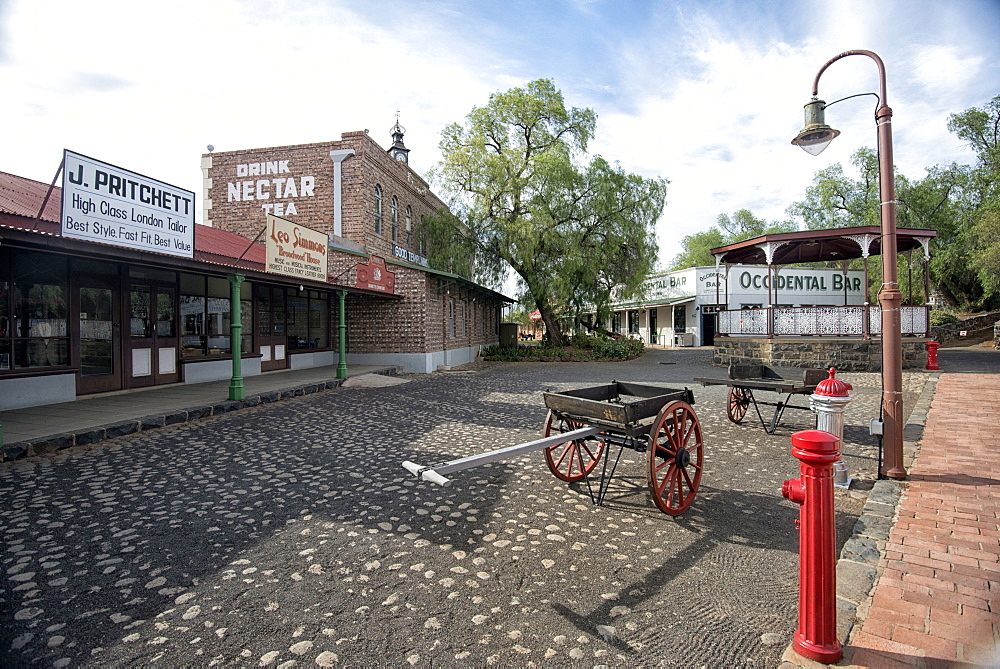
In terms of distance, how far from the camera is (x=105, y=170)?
735 cm

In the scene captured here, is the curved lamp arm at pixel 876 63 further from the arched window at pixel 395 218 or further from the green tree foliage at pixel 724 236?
the green tree foliage at pixel 724 236

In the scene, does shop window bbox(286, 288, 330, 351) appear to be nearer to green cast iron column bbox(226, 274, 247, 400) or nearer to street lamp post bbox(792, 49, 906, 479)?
green cast iron column bbox(226, 274, 247, 400)

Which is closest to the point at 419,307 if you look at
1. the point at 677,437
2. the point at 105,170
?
the point at 105,170

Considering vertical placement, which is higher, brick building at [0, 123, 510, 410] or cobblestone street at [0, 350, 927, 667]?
brick building at [0, 123, 510, 410]

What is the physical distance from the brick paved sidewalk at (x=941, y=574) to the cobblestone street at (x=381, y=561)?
38cm


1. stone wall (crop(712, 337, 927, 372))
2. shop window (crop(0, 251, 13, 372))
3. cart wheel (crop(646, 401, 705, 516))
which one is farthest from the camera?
stone wall (crop(712, 337, 927, 372))

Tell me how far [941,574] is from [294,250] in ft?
36.5

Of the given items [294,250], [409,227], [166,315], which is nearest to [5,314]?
[166,315]

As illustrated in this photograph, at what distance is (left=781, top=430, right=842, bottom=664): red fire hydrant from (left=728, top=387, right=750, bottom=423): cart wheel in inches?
229

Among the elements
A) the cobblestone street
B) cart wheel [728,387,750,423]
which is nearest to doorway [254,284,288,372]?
the cobblestone street

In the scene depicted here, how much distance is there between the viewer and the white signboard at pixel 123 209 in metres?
6.79

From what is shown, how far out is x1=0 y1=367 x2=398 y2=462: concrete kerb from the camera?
566 cm

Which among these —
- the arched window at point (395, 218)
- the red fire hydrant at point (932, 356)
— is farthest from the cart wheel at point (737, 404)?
the arched window at point (395, 218)

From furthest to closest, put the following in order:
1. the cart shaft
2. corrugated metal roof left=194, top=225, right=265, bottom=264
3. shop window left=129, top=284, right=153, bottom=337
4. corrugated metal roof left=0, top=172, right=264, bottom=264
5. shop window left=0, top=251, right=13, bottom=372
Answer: corrugated metal roof left=194, top=225, right=265, bottom=264 < shop window left=129, top=284, right=153, bottom=337 < corrugated metal roof left=0, top=172, right=264, bottom=264 < shop window left=0, top=251, right=13, bottom=372 < the cart shaft
